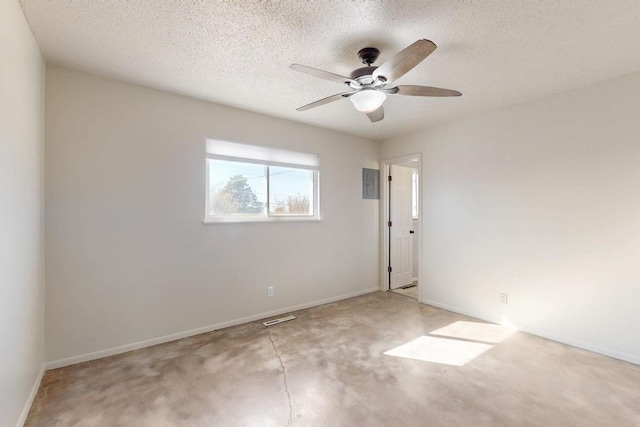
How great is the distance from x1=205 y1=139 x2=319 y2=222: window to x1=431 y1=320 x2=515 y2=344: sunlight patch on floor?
6.76 feet

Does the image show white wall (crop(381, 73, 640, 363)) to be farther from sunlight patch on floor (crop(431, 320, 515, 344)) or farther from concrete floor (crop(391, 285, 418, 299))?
concrete floor (crop(391, 285, 418, 299))

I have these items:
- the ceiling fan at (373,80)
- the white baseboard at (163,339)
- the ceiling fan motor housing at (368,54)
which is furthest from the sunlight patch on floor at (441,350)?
the ceiling fan motor housing at (368,54)

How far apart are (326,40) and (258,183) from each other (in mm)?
1864

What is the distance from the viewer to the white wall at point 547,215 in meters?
2.51

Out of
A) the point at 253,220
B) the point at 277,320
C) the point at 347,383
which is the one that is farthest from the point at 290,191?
the point at 347,383

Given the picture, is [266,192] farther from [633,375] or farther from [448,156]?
[633,375]

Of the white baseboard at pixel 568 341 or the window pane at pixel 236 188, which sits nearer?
the white baseboard at pixel 568 341

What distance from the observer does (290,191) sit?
3789 mm

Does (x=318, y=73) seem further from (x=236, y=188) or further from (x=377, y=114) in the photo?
(x=236, y=188)

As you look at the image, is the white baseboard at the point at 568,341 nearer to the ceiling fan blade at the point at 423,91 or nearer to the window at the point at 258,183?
the window at the point at 258,183

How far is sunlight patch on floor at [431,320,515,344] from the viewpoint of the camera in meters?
2.94

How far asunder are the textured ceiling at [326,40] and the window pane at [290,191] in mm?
1064

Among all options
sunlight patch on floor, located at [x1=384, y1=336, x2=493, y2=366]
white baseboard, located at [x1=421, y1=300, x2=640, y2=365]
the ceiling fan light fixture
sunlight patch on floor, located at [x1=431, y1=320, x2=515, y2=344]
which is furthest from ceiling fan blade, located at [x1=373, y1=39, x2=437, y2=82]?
white baseboard, located at [x1=421, y1=300, x2=640, y2=365]

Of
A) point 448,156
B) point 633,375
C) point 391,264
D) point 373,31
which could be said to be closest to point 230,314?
point 391,264
